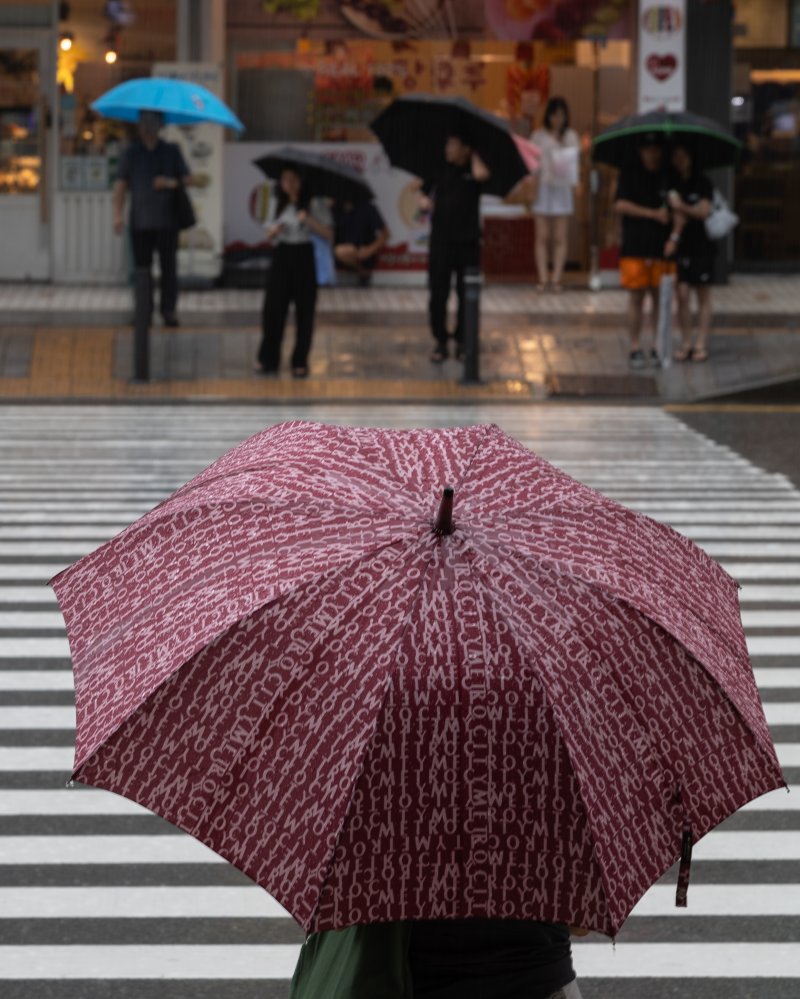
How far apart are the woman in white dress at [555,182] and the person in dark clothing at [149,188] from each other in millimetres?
5067

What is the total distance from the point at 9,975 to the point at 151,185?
45.8ft

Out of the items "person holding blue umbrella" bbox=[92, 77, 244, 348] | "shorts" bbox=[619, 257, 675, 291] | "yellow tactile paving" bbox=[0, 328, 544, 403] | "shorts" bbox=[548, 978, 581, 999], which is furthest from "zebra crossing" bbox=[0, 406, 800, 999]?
"person holding blue umbrella" bbox=[92, 77, 244, 348]

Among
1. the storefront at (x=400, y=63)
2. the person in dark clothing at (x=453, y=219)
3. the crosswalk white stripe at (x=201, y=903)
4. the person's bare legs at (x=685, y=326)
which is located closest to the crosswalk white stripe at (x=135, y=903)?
the crosswalk white stripe at (x=201, y=903)

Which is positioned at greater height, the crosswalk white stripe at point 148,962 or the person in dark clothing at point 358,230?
the person in dark clothing at point 358,230

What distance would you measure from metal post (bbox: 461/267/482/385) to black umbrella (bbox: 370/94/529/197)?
87 centimetres

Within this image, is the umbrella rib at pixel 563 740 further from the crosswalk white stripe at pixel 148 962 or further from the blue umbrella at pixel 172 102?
the blue umbrella at pixel 172 102

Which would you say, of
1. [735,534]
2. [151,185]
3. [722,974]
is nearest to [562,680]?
[722,974]

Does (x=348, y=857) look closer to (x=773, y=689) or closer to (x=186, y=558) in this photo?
(x=186, y=558)

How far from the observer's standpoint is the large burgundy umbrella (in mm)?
2838

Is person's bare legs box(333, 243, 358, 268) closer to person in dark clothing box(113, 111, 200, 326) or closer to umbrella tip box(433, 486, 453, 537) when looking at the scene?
person in dark clothing box(113, 111, 200, 326)

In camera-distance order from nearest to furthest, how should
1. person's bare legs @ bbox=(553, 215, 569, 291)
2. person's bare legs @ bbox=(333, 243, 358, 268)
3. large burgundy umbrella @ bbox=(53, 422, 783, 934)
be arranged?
large burgundy umbrella @ bbox=(53, 422, 783, 934) → person's bare legs @ bbox=(333, 243, 358, 268) → person's bare legs @ bbox=(553, 215, 569, 291)

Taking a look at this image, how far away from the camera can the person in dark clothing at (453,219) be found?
17438 millimetres

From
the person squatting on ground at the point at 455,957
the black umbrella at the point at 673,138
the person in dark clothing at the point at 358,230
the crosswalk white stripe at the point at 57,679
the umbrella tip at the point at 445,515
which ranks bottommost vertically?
the crosswalk white stripe at the point at 57,679

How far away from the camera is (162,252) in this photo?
1875 cm
